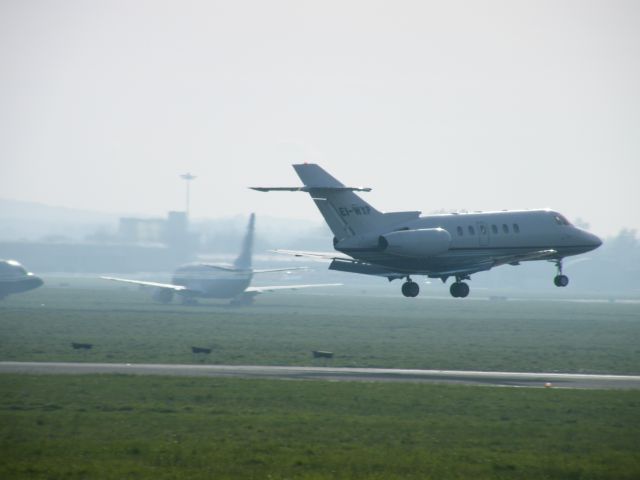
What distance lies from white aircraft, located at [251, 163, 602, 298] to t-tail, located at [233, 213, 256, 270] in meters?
84.3

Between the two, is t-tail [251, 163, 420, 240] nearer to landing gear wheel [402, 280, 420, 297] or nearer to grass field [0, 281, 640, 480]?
landing gear wheel [402, 280, 420, 297]

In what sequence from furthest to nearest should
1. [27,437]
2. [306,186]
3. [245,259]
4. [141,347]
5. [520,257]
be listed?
[245,259], [141,347], [520,257], [306,186], [27,437]

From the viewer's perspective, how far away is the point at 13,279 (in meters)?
145

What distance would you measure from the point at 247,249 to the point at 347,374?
84152 millimetres

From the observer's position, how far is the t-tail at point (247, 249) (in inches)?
5743

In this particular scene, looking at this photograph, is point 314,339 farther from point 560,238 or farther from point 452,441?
point 452,441

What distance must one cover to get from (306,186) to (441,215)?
814 centimetres

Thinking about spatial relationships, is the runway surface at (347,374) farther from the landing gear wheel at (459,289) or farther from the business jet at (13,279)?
the business jet at (13,279)

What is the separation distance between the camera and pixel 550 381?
6122 centimetres

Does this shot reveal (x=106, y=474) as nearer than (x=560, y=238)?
Yes

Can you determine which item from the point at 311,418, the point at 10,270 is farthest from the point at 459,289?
the point at 10,270

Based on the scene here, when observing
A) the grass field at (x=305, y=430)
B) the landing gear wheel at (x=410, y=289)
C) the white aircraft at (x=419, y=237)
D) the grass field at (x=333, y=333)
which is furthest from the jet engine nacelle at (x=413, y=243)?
the grass field at (x=333, y=333)

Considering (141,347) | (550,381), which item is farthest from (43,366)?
(550,381)

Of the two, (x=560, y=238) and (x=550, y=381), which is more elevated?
(x=560, y=238)
